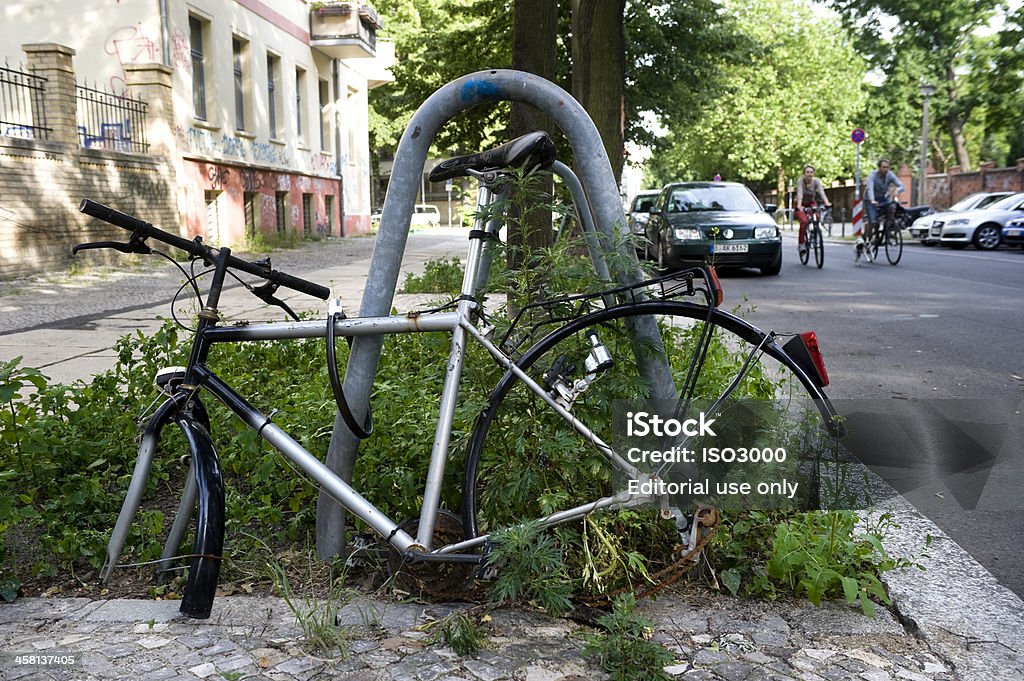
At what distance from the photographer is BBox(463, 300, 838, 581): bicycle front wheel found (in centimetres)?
269

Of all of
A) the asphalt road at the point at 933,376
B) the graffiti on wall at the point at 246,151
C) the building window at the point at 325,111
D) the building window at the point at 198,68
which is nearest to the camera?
the asphalt road at the point at 933,376

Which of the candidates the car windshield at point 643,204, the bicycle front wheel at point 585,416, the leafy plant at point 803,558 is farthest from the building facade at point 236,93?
the leafy plant at point 803,558

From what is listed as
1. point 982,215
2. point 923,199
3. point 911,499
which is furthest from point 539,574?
point 923,199

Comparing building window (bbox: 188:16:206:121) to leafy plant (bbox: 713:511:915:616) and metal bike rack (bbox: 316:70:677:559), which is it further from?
leafy plant (bbox: 713:511:915:616)

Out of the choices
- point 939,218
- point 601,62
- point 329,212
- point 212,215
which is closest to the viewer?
point 601,62

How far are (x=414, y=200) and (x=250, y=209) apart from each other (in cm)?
2353

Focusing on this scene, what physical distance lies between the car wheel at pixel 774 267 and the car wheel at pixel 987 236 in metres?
10.4

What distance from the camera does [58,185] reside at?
1588cm

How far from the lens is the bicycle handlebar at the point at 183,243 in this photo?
2510 millimetres

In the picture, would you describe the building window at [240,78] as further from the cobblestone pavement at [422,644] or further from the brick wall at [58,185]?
the cobblestone pavement at [422,644]

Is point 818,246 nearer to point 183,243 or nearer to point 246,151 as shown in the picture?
point 246,151

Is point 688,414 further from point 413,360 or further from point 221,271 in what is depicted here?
point 413,360

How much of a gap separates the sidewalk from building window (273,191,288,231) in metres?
25.7

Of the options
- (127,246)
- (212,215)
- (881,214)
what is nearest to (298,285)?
(127,246)
